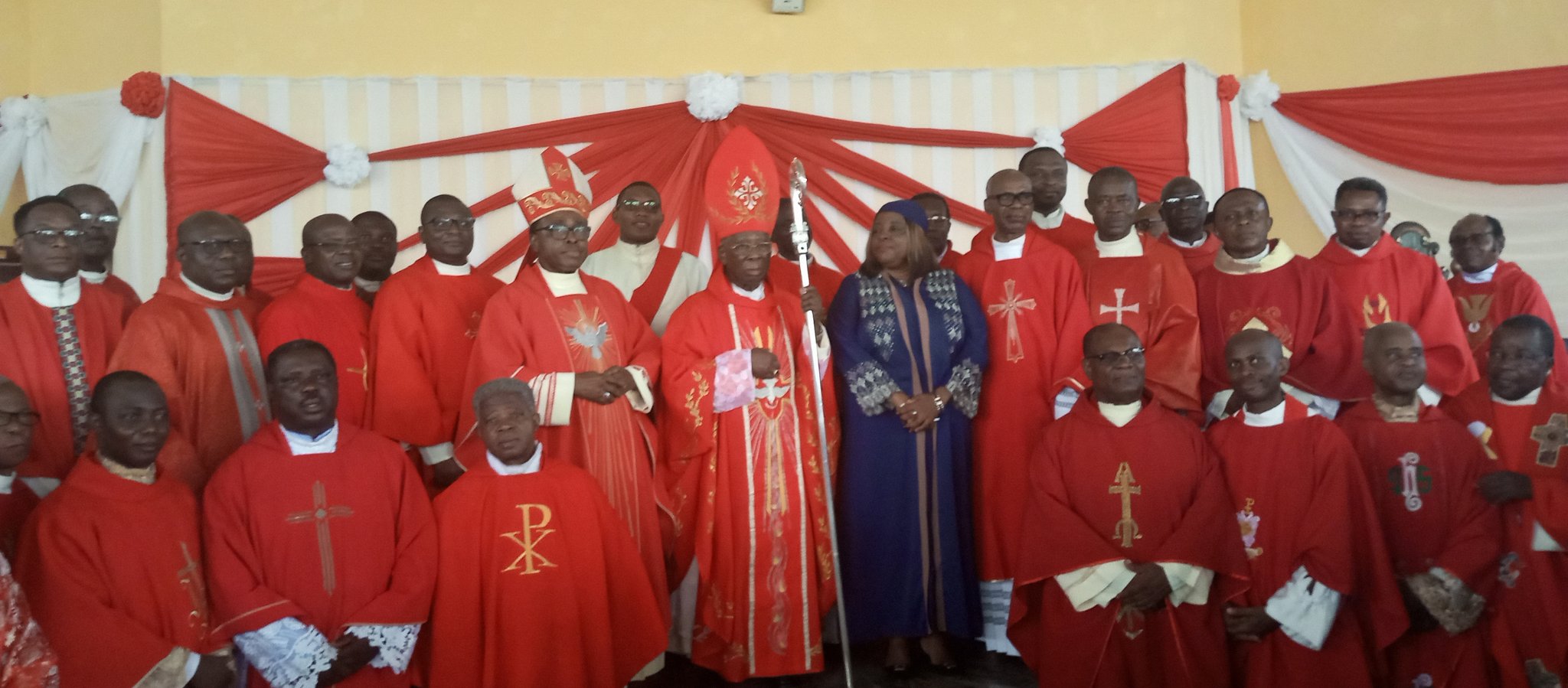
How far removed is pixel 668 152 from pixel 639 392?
363cm

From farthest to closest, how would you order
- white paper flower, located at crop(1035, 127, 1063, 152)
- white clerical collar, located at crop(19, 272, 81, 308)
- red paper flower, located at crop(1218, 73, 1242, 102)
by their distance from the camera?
red paper flower, located at crop(1218, 73, 1242, 102), white paper flower, located at crop(1035, 127, 1063, 152), white clerical collar, located at crop(19, 272, 81, 308)

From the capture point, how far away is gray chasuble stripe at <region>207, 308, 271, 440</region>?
440 centimetres

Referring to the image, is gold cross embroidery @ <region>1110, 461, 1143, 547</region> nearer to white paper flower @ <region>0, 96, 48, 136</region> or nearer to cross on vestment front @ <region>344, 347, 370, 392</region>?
Answer: cross on vestment front @ <region>344, 347, 370, 392</region>

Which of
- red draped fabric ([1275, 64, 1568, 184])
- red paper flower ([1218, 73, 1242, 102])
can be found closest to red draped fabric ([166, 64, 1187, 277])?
red paper flower ([1218, 73, 1242, 102])

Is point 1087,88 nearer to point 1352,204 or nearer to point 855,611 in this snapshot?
point 1352,204

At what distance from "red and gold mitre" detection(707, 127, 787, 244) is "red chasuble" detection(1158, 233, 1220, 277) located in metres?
1.69

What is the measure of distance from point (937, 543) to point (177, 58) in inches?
226

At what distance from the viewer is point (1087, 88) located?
27.6ft

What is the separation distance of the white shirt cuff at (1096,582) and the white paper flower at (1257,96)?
5564mm

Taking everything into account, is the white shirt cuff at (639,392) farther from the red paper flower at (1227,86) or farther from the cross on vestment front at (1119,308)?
the red paper flower at (1227,86)

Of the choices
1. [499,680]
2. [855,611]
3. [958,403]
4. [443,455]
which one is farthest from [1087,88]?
[499,680]

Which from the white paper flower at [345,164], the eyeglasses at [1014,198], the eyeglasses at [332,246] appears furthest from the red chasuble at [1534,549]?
the white paper flower at [345,164]

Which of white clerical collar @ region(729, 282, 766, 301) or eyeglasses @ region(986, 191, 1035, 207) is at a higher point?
eyeglasses @ region(986, 191, 1035, 207)

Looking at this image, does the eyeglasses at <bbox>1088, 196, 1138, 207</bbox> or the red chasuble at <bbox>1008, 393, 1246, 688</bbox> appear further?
the eyeglasses at <bbox>1088, 196, 1138, 207</bbox>
